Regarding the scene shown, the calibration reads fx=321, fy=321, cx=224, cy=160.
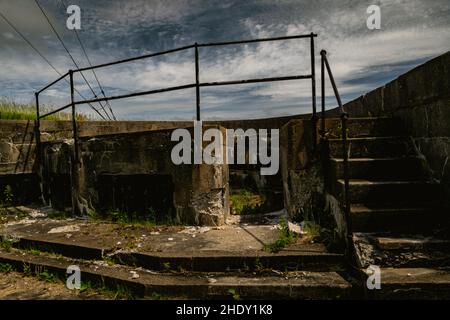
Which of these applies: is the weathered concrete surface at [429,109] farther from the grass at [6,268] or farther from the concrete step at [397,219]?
the grass at [6,268]

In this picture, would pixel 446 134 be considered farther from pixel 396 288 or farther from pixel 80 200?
pixel 80 200

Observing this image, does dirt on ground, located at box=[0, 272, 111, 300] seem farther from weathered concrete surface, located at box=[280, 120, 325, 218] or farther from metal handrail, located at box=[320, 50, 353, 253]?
weathered concrete surface, located at box=[280, 120, 325, 218]

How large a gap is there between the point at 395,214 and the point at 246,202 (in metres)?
3.53

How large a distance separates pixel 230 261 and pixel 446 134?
2.70m

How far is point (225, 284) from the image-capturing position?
3.04 metres

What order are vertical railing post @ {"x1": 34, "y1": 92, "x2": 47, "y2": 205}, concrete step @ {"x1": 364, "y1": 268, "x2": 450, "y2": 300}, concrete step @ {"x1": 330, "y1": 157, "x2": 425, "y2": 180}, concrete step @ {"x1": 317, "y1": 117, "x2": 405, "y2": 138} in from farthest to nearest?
vertical railing post @ {"x1": 34, "y1": 92, "x2": 47, "y2": 205}
concrete step @ {"x1": 317, "y1": 117, "x2": 405, "y2": 138}
concrete step @ {"x1": 330, "y1": 157, "x2": 425, "y2": 180}
concrete step @ {"x1": 364, "y1": 268, "x2": 450, "y2": 300}

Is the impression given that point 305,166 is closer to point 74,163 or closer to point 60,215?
point 74,163

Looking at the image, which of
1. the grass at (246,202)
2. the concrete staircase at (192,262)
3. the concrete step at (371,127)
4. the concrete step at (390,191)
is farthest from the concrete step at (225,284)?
the grass at (246,202)

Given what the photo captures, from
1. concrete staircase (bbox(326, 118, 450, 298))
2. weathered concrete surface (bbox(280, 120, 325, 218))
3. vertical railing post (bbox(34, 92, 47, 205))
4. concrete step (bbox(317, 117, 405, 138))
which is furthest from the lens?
vertical railing post (bbox(34, 92, 47, 205))

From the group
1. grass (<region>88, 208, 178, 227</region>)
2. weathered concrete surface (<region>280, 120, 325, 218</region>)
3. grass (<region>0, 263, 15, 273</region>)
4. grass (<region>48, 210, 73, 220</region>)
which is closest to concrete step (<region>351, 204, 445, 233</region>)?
weathered concrete surface (<region>280, 120, 325, 218</region>)

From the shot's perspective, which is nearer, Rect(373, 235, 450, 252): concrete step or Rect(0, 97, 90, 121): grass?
Rect(373, 235, 450, 252): concrete step

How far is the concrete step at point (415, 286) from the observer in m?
2.62

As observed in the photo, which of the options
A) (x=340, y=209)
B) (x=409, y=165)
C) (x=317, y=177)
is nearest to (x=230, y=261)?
(x=340, y=209)

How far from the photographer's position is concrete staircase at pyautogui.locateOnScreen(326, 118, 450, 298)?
2.75 metres
